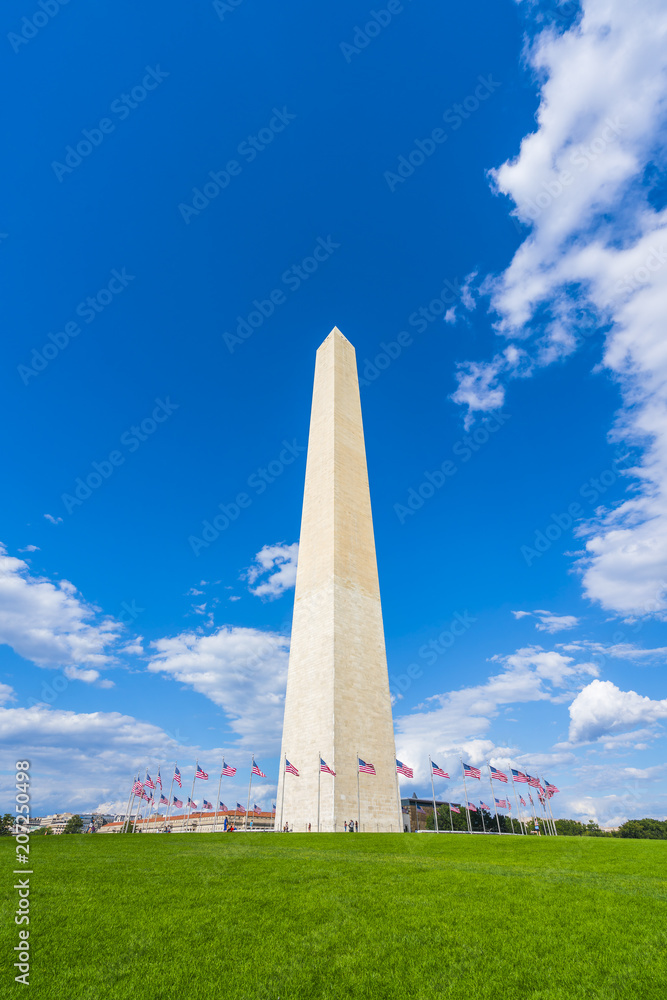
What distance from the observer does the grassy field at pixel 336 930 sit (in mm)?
6672

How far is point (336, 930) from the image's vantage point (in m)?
8.29

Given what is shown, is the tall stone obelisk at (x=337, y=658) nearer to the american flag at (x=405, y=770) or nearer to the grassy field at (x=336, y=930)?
the american flag at (x=405, y=770)

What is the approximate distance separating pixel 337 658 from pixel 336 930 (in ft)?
80.4

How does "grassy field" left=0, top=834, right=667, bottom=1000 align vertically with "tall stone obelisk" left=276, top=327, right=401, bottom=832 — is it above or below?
below

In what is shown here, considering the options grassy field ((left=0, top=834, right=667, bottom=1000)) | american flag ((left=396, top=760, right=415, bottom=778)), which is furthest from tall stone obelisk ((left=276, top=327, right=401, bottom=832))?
grassy field ((left=0, top=834, right=667, bottom=1000))

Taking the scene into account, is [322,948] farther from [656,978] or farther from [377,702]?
[377,702]

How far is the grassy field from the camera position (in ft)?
21.9

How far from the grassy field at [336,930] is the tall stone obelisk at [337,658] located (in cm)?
1781

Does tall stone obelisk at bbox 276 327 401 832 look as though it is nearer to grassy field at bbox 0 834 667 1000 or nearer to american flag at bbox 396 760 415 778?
american flag at bbox 396 760 415 778

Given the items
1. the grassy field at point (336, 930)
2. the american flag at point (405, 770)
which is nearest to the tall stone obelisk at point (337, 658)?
the american flag at point (405, 770)

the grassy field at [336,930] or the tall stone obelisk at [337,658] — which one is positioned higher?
the tall stone obelisk at [337,658]

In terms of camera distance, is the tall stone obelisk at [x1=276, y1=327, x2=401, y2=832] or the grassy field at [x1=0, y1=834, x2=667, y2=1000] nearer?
the grassy field at [x1=0, y1=834, x2=667, y2=1000]

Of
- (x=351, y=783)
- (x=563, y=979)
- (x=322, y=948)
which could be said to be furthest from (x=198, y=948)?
(x=351, y=783)

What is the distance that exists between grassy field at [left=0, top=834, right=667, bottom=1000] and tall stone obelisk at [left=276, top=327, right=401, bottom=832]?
58.4 feet
